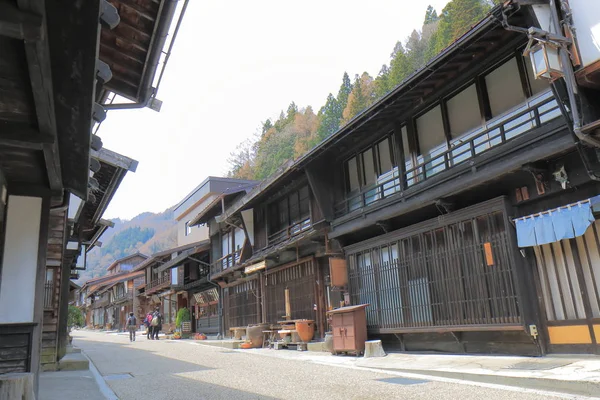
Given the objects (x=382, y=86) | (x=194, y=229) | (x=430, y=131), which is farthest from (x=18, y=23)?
(x=382, y=86)

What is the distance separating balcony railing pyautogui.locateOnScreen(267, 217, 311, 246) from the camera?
17.8 meters

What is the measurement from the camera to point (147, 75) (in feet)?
23.8

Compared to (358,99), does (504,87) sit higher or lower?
lower

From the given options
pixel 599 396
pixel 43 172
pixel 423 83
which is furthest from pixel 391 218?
pixel 43 172

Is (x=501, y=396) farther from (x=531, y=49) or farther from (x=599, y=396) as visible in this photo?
(x=531, y=49)

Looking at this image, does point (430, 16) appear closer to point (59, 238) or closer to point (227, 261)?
point (227, 261)

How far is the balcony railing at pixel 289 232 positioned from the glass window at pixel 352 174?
2.45 meters

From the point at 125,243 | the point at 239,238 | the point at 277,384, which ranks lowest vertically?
the point at 277,384

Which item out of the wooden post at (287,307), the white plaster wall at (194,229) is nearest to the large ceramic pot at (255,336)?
the wooden post at (287,307)

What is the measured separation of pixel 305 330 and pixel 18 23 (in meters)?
14.7

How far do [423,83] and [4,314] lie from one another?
10080mm

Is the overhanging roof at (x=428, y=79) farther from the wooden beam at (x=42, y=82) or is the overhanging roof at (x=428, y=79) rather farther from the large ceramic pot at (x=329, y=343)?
the wooden beam at (x=42, y=82)

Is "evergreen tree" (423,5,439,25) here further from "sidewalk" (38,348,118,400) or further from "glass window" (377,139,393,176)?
"sidewalk" (38,348,118,400)

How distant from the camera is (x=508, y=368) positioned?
824cm
